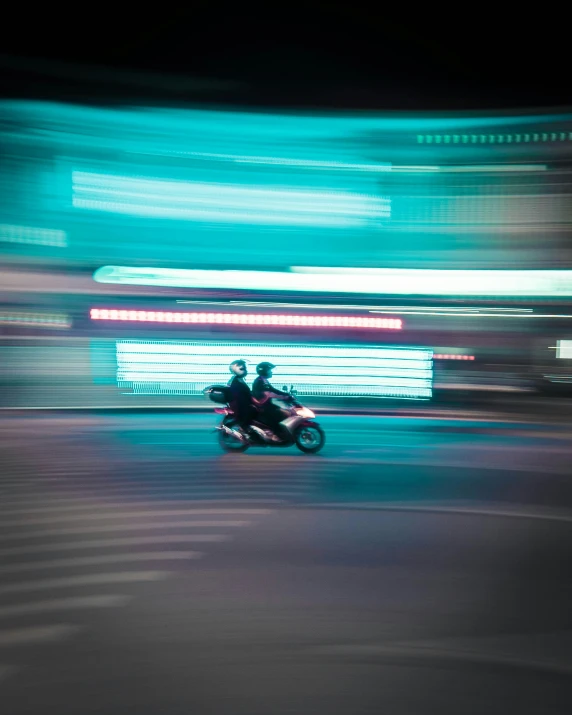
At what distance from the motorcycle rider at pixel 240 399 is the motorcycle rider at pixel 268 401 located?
12 cm

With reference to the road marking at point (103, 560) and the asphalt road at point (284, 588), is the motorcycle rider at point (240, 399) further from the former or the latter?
the road marking at point (103, 560)

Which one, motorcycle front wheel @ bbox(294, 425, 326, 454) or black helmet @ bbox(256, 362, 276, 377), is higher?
black helmet @ bbox(256, 362, 276, 377)

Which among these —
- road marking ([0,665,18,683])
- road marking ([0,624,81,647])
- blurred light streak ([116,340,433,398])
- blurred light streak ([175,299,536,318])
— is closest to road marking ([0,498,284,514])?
road marking ([0,624,81,647])

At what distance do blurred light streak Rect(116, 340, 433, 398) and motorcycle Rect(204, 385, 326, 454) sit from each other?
5.61 meters

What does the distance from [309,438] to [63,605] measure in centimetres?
619

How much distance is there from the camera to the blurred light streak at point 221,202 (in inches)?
674

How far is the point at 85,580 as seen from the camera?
444cm

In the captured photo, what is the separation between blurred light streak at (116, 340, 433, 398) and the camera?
50.8ft

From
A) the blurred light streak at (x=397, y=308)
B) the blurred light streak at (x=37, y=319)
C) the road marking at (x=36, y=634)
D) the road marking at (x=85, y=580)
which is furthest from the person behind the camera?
the blurred light streak at (x=397, y=308)

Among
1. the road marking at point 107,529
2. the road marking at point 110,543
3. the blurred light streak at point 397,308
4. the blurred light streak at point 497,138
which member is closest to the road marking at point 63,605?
the road marking at point 110,543

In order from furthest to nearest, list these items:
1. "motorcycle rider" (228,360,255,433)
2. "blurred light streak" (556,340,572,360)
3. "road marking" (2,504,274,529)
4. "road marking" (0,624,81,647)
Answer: "blurred light streak" (556,340,572,360) → "motorcycle rider" (228,360,255,433) → "road marking" (2,504,274,529) → "road marking" (0,624,81,647)

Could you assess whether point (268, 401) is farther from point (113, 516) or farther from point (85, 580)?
point (85, 580)

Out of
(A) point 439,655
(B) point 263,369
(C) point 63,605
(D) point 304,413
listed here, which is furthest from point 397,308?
(A) point 439,655

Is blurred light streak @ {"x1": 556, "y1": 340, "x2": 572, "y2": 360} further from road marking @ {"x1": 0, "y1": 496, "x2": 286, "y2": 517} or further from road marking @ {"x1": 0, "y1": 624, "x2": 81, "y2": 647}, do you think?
road marking @ {"x1": 0, "y1": 624, "x2": 81, "y2": 647}
